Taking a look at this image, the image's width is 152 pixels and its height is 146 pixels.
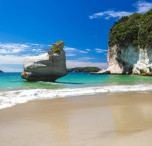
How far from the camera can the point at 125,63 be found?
58031mm

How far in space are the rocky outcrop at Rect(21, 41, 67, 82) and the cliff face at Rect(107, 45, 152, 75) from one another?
29.8 meters

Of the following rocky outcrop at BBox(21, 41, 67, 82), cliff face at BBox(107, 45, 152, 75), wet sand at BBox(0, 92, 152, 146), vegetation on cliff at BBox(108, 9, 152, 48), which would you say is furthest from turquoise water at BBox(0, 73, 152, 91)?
vegetation on cliff at BBox(108, 9, 152, 48)

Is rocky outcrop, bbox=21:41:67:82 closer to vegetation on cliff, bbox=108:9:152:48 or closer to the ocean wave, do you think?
the ocean wave

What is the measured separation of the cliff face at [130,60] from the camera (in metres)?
43.5

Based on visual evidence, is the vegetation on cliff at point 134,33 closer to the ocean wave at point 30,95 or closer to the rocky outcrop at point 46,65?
the rocky outcrop at point 46,65

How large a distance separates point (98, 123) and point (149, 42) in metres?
43.1

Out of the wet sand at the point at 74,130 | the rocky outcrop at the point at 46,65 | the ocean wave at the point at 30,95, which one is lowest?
the wet sand at the point at 74,130

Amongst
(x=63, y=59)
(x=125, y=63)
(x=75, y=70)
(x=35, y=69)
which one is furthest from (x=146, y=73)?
(x=75, y=70)

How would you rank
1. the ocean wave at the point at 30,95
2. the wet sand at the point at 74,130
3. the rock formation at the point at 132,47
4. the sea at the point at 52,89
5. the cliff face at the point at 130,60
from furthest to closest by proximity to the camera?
the cliff face at the point at 130,60, the rock formation at the point at 132,47, the sea at the point at 52,89, the ocean wave at the point at 30,95, the wet sand at the point at 74,130

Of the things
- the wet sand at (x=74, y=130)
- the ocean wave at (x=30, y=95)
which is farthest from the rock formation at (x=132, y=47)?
the wet sand at (x=74, y=130)

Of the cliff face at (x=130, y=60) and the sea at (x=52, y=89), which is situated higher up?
the cliff face at (x=130, y=60)

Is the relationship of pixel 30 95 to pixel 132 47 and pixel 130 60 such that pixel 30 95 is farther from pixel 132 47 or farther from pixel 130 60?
pixel 130 60

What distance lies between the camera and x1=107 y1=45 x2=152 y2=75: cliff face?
4350 centimetres

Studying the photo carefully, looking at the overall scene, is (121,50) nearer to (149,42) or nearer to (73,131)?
(149,42)
